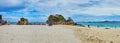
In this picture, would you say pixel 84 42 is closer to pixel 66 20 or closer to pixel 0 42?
pixel 0 42

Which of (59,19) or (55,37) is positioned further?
(59,19)

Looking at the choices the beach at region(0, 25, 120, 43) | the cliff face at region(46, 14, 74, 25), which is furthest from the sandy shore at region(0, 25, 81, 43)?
the cliff face at region(46, 14, 74, 25)

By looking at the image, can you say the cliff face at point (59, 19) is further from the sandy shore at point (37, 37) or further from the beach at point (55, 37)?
the sandy shore at point (37, 37)

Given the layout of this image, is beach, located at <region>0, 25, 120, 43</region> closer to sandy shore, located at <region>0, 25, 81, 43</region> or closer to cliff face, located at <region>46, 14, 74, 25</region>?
sandy shore, located at <region>0, 25, 81, 43</region>

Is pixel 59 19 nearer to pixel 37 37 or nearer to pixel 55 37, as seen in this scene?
pixel 55 37

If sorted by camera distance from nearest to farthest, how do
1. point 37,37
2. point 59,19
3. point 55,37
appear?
point 37,37 → point 55,37 → point 59,19

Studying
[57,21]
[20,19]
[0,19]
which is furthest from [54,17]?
[0,19]

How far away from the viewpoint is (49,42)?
20.3m

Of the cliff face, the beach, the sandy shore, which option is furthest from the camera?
the cliff face

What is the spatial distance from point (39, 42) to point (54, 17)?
71.5 m

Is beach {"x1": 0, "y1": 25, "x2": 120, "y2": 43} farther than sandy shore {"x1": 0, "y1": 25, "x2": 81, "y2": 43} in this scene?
Yes

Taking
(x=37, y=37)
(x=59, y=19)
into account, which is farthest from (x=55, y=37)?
(x=59, y=19)

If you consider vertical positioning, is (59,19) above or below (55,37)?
above

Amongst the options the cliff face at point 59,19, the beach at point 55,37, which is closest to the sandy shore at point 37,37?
the beach at point 55,37
